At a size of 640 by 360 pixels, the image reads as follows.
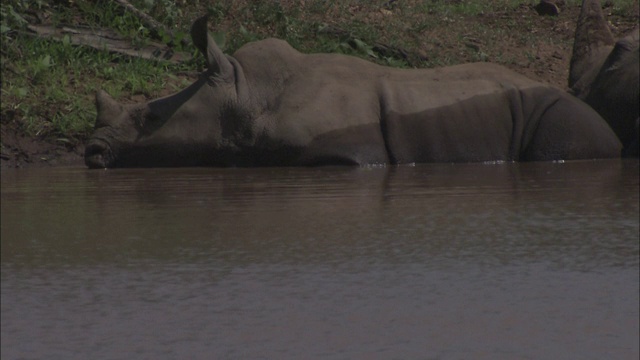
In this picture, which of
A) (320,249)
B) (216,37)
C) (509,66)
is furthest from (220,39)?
(320,249)

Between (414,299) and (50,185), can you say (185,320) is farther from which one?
(50,185)

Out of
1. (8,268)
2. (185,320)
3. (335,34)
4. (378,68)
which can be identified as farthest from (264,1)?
(185,320)

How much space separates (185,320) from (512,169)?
5062 millimetres

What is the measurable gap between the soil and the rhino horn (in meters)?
0.72

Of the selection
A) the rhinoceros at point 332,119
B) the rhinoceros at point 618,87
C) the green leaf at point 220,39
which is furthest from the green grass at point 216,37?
the rhinoceros at point 618,87

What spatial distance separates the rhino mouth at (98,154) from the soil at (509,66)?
429mm

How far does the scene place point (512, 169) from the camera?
8.43 m

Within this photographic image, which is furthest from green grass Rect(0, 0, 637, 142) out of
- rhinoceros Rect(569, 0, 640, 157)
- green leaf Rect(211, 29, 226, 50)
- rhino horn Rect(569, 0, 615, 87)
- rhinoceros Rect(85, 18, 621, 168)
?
rhinoceros Rect(569, 0, 640, 157)

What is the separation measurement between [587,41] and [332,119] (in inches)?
115

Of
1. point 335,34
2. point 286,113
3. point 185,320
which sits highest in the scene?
point 335,34

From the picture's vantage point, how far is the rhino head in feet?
28.9

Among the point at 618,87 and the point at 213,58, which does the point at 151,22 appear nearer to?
the point at 213,58

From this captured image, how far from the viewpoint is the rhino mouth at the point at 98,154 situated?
885cm

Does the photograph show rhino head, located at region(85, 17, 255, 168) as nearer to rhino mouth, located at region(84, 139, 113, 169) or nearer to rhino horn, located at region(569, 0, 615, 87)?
rhino mouth, located at region(84, 139, 113, 169)
